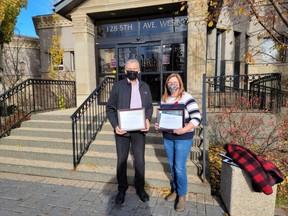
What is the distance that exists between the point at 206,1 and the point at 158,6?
1.42 metres

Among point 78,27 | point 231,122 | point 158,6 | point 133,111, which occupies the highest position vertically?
point 158,6

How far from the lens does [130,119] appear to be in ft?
9.45

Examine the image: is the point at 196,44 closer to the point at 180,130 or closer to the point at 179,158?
the point at 180,130

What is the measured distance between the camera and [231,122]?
5238 mm

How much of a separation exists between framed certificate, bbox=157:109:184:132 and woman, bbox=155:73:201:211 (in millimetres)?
60

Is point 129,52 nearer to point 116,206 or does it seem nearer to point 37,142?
point 37,142

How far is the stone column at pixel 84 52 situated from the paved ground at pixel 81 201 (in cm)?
379

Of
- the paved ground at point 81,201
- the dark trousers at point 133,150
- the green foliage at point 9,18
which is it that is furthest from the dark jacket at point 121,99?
the green foliage at point 9,18

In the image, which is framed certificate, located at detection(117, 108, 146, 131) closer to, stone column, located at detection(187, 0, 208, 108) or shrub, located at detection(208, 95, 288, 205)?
shrub, located at detection(208, 95, 288, 205)

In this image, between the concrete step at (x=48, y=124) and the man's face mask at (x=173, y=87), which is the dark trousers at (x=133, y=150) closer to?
the man's face mask at (x=173, y=87)

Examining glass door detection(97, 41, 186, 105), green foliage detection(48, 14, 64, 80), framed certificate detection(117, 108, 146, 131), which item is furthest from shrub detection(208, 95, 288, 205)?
green foliage detection(48, 14, 64, 80)

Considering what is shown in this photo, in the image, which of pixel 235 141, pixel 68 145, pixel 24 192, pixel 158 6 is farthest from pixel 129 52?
pixel 24 192

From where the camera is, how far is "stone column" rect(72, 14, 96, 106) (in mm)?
6750

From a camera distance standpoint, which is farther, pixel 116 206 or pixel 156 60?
pixel 156 60
